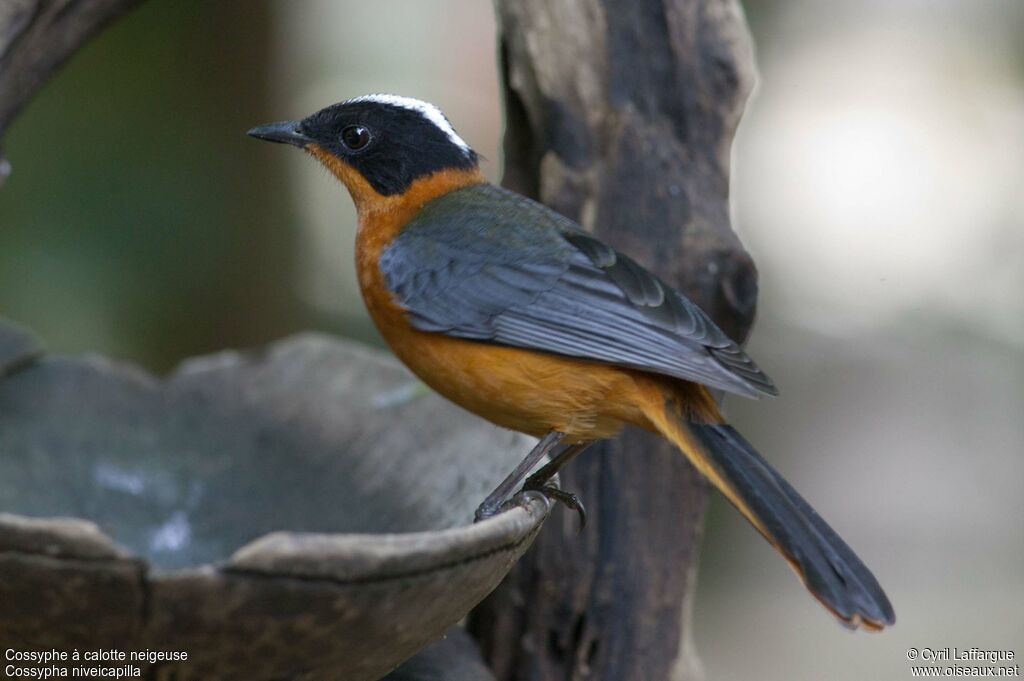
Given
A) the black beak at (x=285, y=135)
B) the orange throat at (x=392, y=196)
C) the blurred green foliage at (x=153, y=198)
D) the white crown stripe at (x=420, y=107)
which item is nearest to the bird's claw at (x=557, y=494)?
the orange throat at (x=392, y=196)

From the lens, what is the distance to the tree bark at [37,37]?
3.05 metres

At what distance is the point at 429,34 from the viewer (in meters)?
7.04

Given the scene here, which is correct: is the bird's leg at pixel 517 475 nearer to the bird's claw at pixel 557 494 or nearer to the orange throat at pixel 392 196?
the bird's claw at pixel 557 494

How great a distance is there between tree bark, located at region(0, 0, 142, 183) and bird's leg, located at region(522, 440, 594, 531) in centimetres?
175

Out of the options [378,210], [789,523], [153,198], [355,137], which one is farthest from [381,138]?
[153,198]

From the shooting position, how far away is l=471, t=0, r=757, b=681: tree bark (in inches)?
130

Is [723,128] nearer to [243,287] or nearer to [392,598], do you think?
[392,598]

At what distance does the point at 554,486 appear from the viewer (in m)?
2.99

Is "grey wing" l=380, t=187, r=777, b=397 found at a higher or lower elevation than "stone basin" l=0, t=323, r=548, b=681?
higher

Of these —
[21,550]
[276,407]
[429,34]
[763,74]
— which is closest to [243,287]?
[429,34]

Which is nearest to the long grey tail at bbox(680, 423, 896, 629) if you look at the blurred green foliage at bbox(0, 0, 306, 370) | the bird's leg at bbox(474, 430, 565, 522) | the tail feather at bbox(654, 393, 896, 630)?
the tail feather at bbox(654, 393, 896, 630)

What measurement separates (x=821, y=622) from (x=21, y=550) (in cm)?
627

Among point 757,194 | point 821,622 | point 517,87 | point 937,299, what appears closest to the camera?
point 517,87

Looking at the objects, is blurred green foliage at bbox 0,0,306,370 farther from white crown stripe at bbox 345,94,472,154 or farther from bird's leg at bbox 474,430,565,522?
bird's leg at bbox 474,430,565,522
